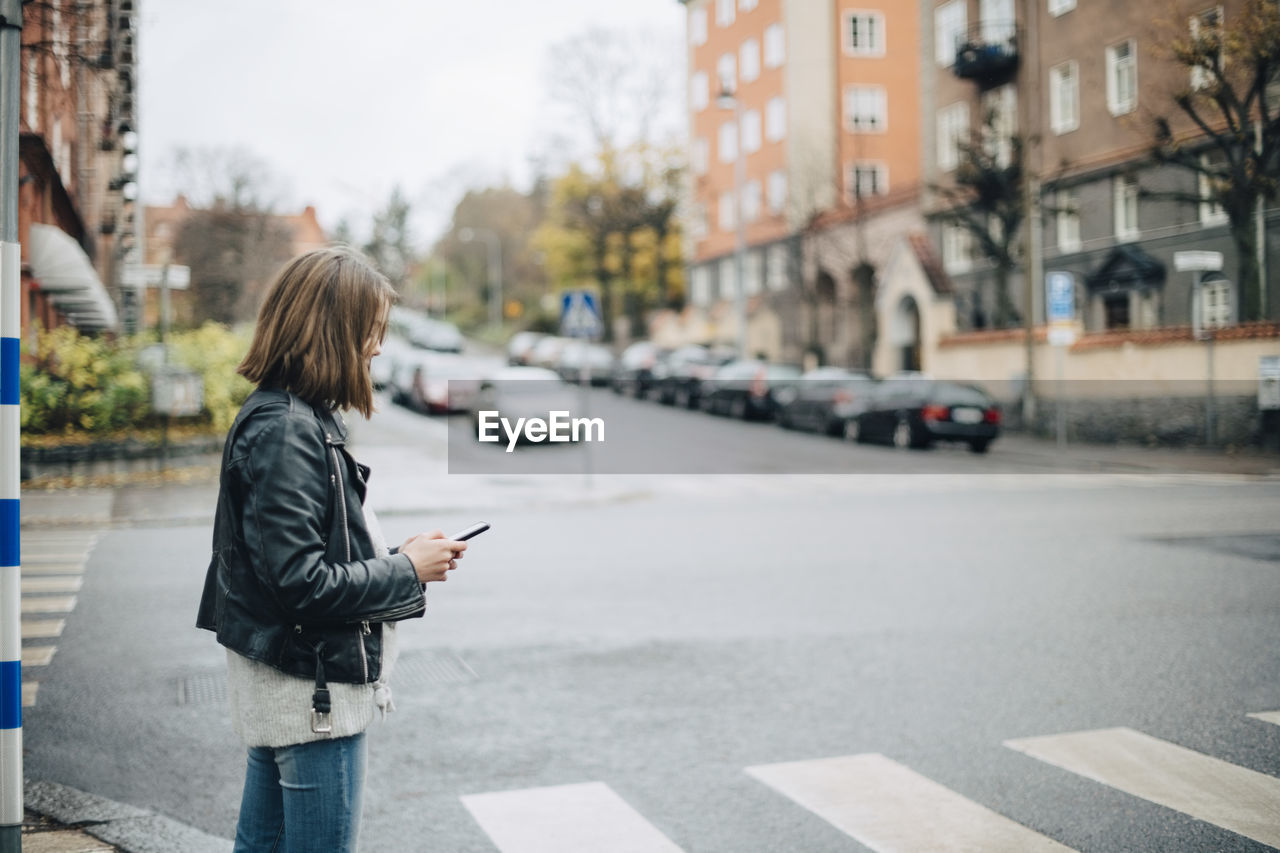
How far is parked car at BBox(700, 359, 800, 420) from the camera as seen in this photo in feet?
116

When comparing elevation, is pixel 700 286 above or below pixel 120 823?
above

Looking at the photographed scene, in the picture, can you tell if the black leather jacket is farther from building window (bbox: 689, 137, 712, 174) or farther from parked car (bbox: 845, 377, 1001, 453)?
building window (bbox: 689, 137, 712, 174)

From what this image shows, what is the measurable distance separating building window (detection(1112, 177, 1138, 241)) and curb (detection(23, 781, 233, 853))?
709cm

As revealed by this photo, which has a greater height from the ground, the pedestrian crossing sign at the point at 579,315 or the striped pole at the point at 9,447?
the pedestrian crossing sign at the point at 579,315

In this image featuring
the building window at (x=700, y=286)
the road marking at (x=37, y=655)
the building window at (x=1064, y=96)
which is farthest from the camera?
the building window at (x=700, y=286)

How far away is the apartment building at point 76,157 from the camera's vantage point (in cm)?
902

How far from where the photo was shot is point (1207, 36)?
19.0 feet

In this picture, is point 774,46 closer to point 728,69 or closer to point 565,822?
point 728,69

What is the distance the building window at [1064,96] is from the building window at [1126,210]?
2.38 feet

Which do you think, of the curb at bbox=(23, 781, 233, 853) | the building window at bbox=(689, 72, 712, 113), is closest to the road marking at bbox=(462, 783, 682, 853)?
the curb at bbox=(23, 781, 233, 853)

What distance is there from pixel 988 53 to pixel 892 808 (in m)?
8.82

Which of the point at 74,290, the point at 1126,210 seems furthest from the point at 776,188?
the point at 1126,210

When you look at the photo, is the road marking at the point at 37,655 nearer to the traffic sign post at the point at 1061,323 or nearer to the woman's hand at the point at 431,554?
the woman's hand at the point at 431,554

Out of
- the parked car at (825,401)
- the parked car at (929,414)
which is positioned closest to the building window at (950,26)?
the parked car at (929,414)
